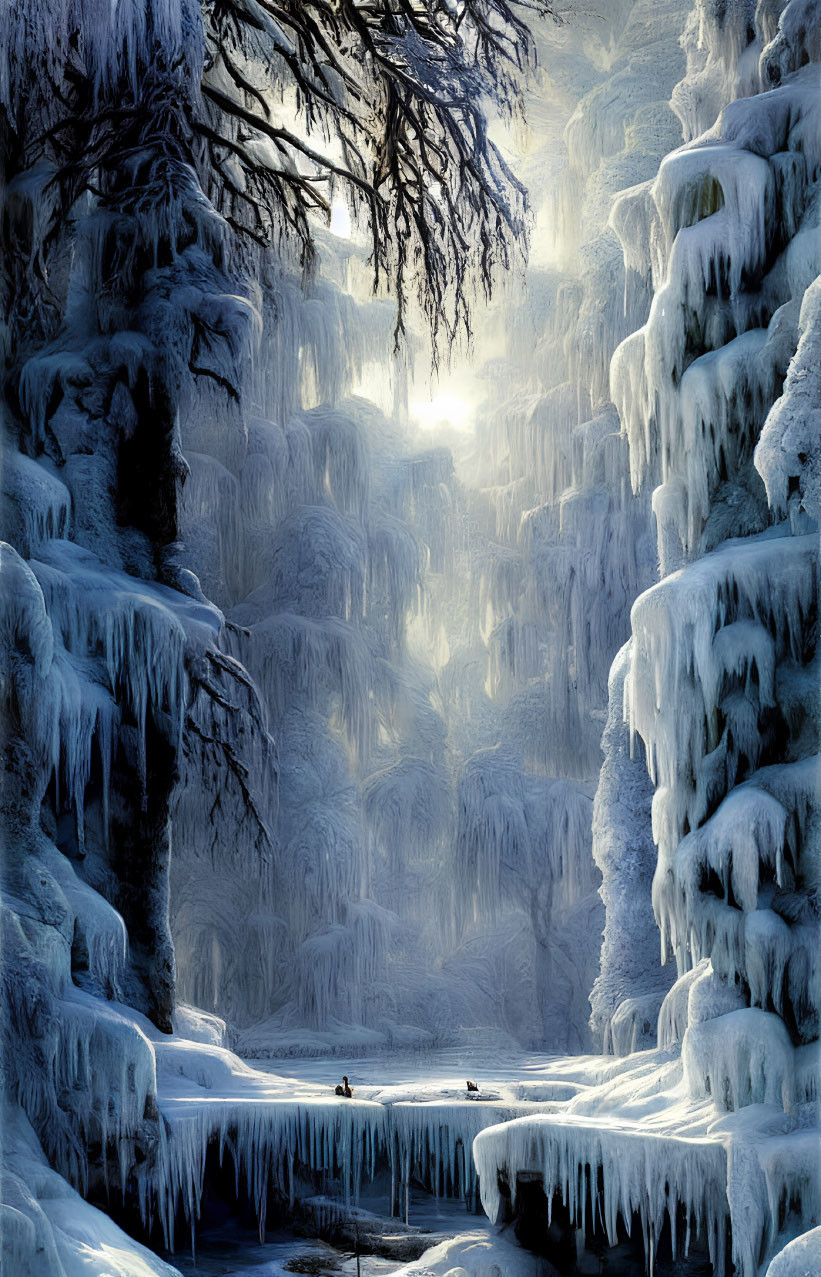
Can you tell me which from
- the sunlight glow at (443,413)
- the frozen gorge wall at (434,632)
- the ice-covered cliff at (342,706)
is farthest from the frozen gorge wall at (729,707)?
the sunlight glow at (443,413)

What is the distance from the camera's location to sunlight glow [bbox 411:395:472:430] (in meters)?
20.0

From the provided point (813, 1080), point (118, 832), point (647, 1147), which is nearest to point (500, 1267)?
point (647, 1147)

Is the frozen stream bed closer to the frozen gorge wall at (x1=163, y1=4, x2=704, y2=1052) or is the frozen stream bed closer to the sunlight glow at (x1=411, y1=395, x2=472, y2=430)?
the frozen gorge wall at (x1=163, y1=4, x2=704, y2=1052)

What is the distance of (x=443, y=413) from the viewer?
20250 millimetres

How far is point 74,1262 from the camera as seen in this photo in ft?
18.3

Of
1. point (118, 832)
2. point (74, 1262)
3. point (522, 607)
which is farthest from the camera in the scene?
point (522, 607)

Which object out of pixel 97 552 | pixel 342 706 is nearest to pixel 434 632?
pixel 342 706

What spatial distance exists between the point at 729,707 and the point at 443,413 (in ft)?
43.1

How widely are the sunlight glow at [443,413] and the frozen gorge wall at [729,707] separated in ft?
36.5

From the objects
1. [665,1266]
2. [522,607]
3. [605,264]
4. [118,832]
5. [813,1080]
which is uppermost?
[605,264]

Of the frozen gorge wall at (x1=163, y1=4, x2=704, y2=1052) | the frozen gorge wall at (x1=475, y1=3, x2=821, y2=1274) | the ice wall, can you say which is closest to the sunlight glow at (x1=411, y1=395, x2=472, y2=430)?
the frozen gorge wall at (x1=163, y1=4, x2=704, y2=1052)

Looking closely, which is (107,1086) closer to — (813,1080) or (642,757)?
(813,1080)

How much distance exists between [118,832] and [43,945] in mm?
3341

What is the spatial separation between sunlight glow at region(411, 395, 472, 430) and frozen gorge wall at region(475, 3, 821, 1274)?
1113 centimetres
